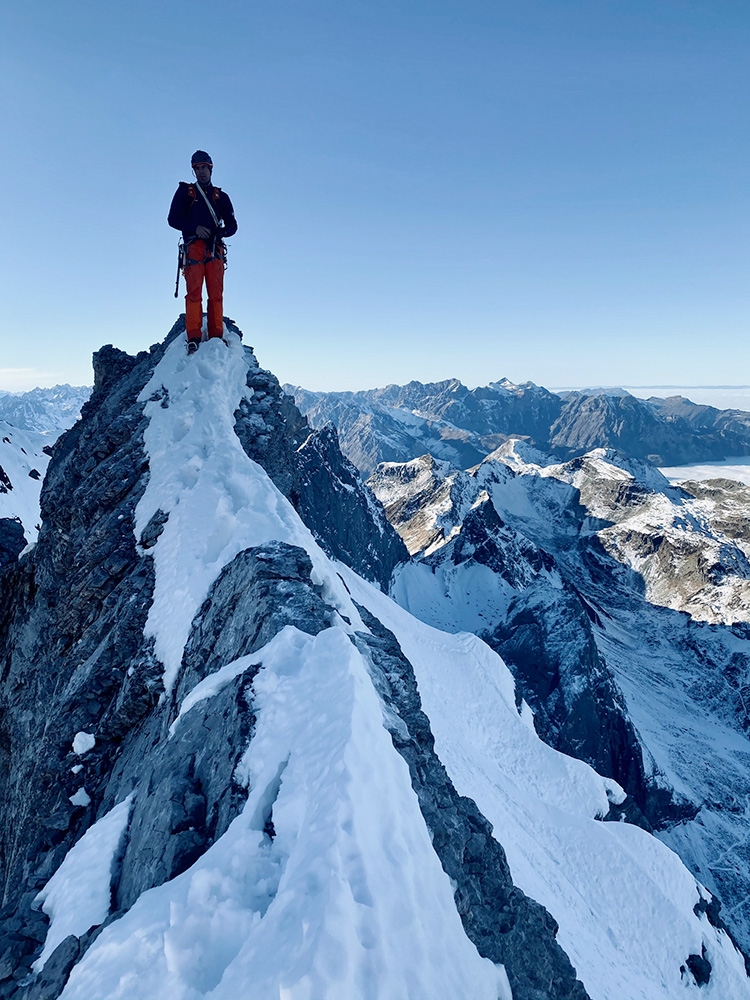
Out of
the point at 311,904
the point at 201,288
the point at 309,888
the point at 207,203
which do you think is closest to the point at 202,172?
the point at 207,203

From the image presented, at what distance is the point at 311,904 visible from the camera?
5.33m

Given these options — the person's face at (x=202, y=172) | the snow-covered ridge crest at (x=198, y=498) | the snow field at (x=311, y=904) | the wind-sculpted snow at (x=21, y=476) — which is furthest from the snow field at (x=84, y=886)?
the wind-sculpted snow at (x=21, y=476)

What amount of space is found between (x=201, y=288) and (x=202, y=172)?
401cm

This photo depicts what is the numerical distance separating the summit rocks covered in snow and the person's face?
21.5 feet

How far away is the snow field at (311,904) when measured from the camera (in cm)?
502

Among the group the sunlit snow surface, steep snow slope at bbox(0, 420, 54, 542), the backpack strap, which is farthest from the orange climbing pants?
steep snow slope at bbox(0, 420, 54, 542)

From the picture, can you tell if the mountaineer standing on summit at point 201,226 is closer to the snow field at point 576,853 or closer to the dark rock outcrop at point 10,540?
the snow field at point 576,853

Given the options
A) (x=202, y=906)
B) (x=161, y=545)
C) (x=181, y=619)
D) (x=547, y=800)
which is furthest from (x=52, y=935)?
(x=547, y=800)

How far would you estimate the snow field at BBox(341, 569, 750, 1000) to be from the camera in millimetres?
19469

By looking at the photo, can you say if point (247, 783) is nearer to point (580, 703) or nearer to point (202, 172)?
point (202, 172)

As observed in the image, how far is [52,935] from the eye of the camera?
7523mm

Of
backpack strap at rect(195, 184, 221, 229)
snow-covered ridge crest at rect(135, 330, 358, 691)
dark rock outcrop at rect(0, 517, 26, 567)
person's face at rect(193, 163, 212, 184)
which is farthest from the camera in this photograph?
dark rock outcrop at rect(0, 517, 26, 567)

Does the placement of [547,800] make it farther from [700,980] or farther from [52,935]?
[52,935]

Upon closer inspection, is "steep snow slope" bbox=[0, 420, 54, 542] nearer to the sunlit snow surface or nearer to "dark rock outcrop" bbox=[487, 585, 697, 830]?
Answer: the sunlit snow surface
